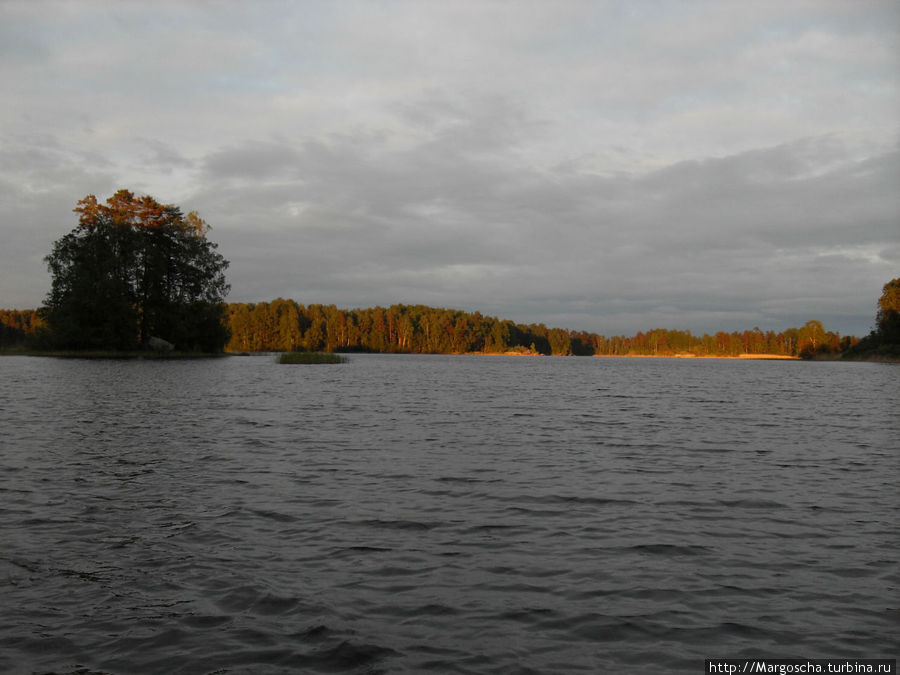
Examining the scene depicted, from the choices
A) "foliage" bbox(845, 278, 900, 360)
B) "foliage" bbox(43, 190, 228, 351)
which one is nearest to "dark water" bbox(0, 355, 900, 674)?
"foliage" bbox(43, 190, 228, 351)

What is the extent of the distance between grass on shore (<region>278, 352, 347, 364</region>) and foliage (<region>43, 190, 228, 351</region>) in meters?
14.9

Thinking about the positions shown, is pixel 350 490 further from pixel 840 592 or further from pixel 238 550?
pixel 840 592

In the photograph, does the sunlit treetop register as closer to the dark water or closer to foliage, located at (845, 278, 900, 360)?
the dark water

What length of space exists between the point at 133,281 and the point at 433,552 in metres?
95.2

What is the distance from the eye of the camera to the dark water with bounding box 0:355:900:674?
7137 mm

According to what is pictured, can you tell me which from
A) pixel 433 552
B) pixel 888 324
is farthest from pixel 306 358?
pixel 888 324

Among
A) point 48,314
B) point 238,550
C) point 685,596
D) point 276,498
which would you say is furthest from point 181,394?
point 48,314

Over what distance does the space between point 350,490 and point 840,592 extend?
33.4ft

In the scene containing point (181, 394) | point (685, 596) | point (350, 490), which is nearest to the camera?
point (685, 596)

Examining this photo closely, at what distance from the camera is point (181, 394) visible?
39000mm

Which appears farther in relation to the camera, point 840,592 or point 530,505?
point 530,505

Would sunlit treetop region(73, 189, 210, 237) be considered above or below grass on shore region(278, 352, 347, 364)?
above

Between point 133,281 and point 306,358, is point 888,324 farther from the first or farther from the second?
point 133,281

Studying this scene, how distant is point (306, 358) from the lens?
99.1 m
